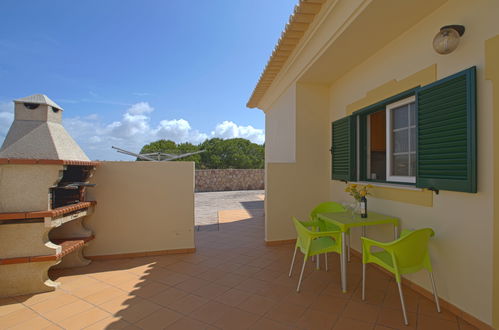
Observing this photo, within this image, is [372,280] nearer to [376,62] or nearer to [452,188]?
[452,188]

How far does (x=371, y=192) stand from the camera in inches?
127

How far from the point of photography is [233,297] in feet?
7.69

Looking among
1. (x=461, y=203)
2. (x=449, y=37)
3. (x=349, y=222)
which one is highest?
(x=449, y=37)

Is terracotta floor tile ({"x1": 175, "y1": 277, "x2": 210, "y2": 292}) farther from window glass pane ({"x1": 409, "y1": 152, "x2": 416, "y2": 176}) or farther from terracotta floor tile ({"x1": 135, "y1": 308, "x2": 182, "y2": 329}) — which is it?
window glass pane ({"x1": 409, "y1": 152, "x2": 416, "y2": 176})

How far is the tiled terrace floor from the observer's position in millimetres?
1912

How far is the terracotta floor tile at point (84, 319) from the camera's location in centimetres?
190

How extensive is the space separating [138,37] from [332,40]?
555cm

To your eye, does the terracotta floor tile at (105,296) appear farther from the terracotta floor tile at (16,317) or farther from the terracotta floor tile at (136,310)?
the terracotta floor tile at (16,317)

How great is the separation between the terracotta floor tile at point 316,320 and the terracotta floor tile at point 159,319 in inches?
46.0

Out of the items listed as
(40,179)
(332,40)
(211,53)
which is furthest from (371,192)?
(211,53)

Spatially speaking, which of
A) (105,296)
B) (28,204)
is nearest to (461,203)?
(105,296)

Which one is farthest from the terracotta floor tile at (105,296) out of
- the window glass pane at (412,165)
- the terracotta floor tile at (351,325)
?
the window glass pane at (412,165)

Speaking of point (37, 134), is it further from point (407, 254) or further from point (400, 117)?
point (400, 117)

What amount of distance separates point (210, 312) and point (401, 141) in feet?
10.6
